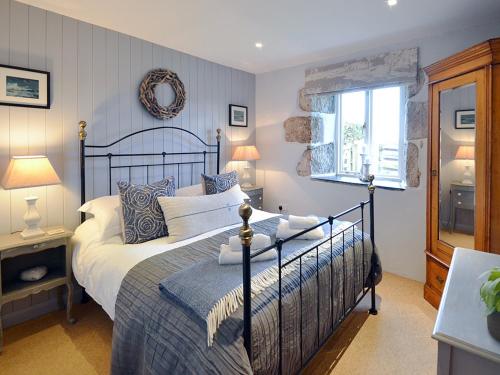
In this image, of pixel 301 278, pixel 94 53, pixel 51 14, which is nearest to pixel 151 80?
pixel 94 53

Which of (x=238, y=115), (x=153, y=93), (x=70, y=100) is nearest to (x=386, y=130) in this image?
(x=238, y=115)

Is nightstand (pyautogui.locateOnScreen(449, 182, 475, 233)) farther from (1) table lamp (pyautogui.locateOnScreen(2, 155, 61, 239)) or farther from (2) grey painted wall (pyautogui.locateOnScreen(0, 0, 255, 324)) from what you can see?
(1) table lamp (pyautogui.locateOnScreen(2, 155, 61, 239))

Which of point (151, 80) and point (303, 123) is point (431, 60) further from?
point (151, 80)

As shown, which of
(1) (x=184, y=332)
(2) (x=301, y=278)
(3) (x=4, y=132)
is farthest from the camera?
(3) (x=4, y=132)

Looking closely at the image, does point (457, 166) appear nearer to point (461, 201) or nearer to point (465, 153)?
point (465, 153)

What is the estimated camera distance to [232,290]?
4.72 ft

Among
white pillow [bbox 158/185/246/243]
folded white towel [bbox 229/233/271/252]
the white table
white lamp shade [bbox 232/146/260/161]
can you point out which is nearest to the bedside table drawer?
white pillow [bbox 158/185/246/243]

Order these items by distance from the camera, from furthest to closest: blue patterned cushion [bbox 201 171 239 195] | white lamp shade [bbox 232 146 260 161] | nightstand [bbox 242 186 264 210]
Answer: nightstand [bbox 242 186 264 210]
white lamp shade [bbox 232 146 260 161]
blue patterned cushion [bbox 201 171 239 195]

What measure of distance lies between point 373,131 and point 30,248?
3.53 metres

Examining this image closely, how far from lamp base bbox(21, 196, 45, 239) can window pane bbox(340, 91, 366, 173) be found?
3.31m

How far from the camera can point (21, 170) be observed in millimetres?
2113

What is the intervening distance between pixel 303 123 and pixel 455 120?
5.96 ft

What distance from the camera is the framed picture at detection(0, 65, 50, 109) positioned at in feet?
7.40

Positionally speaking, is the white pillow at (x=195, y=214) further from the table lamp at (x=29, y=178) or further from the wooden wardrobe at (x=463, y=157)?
the wooden wardrobe at (x=463, y=157)
